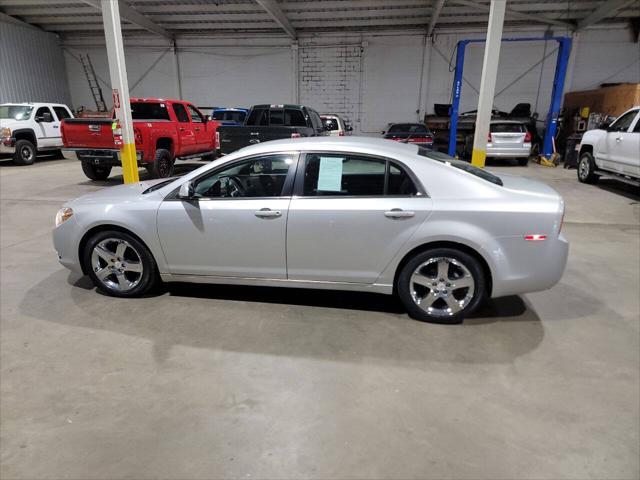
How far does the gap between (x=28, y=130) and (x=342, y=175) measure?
1464 cm

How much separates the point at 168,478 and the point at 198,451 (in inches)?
7.5

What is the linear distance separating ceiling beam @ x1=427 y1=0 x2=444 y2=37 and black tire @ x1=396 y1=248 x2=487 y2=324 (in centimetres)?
1464

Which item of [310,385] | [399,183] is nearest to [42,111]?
[399,183]

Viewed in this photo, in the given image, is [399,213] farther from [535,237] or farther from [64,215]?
[64,215]

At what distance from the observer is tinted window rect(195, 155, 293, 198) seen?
3.56m

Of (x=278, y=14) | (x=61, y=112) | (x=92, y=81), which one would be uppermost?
(x=278, y=14)

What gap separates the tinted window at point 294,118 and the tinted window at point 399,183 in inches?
324

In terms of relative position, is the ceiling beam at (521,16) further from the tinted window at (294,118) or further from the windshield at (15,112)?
the windshield at (15,112)

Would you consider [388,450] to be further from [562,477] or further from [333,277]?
[333,277]

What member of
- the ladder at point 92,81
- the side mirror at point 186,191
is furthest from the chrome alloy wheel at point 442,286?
the ladder at point 92,81

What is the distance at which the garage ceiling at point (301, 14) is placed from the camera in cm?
1580

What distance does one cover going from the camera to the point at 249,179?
149 inches

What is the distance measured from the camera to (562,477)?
2.04 metres

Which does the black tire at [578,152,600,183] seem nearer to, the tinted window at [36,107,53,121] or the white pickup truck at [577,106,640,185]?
the white pickup truck at [577,106,640,185]
